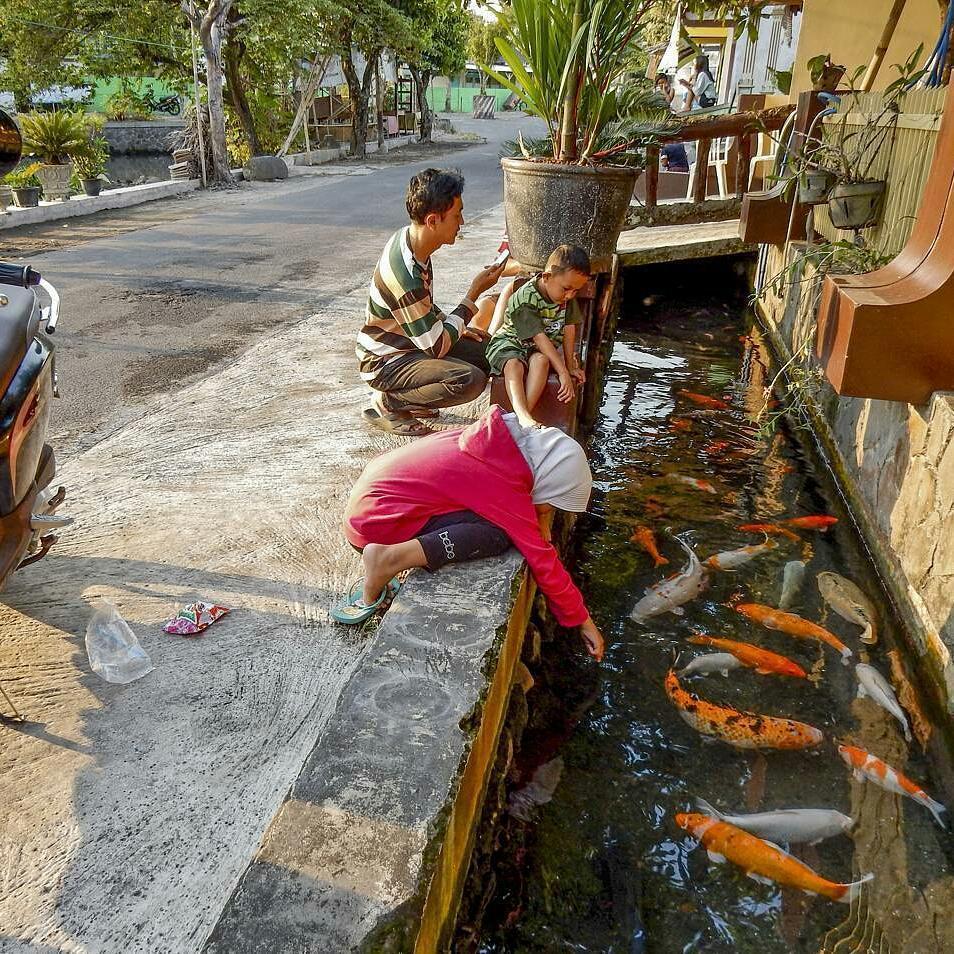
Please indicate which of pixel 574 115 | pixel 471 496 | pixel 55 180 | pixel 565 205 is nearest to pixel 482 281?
pixel 565 205

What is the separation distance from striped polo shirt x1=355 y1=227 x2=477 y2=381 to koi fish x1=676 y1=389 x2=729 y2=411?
3.04 m

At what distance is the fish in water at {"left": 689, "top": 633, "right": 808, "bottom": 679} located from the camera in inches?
143

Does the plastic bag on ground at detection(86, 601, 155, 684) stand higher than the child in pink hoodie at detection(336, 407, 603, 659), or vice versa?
the child in pink hoodie at detection(336, 407, 603, 659)

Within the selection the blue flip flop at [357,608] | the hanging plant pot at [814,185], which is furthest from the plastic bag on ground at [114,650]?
the hanging plant pot at [814,185]

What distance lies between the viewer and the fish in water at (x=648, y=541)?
454 cm

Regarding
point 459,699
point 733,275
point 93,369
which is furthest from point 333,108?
point 459,699

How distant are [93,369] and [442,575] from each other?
4.40 m

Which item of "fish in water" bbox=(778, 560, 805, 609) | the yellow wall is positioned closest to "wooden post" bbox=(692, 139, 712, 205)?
the yellow wall

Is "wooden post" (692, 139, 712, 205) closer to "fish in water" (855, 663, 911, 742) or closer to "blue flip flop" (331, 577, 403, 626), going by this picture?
"fish in water" (855, 663, 911, 742)

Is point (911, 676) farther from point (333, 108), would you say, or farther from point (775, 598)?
point (333, 108)

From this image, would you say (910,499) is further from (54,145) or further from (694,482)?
(54,145)

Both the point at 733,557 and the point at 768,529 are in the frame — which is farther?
the point at 768,529

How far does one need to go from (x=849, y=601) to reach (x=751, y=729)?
125 centimetres

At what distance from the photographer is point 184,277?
9.27 meters
